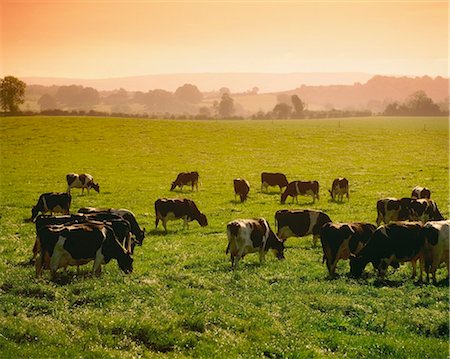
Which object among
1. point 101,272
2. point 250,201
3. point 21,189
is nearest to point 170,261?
point 101,272

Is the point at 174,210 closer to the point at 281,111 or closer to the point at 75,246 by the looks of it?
the point at 75,246

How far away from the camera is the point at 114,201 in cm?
3362

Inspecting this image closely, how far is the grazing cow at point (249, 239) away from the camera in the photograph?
58.8 ft

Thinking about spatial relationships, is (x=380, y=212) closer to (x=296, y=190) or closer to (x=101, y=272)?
(x=296, y=190)

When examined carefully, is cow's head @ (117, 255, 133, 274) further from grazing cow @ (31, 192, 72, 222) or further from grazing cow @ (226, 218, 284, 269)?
grazing cow @ (31, 192, 72, 222)

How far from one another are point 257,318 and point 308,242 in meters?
9.68

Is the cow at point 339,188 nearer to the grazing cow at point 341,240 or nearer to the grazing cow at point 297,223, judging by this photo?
the grazing cow at point 297,223

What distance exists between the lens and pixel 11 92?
98812 millimetres

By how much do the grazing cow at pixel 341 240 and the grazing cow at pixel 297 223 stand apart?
10.4 ft

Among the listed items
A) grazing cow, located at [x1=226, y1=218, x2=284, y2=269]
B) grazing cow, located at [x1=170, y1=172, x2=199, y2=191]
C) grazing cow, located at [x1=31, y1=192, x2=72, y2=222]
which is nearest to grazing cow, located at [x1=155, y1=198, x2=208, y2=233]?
grazing cow, located at [x1=31, y1=192, x2=72, y2=222]

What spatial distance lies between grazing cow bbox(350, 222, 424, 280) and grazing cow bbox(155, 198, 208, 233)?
1065cm

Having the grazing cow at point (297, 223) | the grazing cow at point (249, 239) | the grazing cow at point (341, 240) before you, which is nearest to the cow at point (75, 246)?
the grazing cow at point (249, 239)

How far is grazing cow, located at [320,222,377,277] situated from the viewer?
17000mm

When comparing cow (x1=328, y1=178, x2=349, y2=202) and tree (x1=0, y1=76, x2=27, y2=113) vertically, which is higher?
tree (x1=0, y1=76, x2=27, y2=113)
